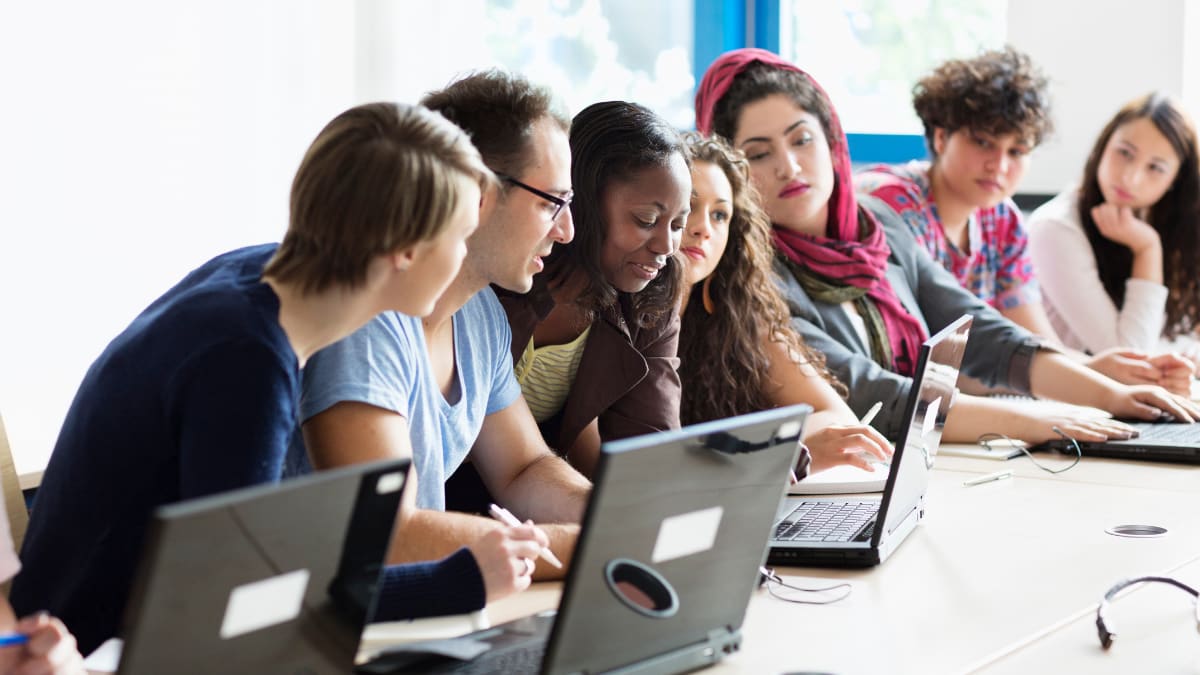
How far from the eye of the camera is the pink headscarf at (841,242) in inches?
102

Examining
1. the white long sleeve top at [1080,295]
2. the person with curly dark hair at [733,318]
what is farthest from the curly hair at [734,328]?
the white long sleeve top at [1080,295]

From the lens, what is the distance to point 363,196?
112 centimetres

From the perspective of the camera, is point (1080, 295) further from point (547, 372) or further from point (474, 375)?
point (474, 375)

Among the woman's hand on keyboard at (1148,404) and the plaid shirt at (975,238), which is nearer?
the woman's hand on keyboard at (1148,404)

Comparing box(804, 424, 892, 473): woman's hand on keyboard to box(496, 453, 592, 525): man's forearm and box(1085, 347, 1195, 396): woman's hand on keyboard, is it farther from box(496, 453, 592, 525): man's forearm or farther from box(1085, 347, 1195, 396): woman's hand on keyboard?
box(1085, 347, 1195, 396): woman's hand on keyboard

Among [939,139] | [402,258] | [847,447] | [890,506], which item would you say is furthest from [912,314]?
[402,258]

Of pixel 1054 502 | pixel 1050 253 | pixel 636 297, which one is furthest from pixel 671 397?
pixel 1050 253

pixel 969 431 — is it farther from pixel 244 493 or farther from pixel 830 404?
pixel 244 493

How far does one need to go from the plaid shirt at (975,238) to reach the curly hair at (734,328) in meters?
1.03

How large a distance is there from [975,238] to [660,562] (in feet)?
8.32

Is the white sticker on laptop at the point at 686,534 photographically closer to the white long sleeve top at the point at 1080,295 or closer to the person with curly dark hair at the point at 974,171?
the person with curly dark hair at the point at 974,171

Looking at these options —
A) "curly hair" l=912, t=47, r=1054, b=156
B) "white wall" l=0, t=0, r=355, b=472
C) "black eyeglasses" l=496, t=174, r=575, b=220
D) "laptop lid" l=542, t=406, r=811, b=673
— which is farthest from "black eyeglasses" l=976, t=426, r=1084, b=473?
"white wall" l=0, t=0, r=355, b=472

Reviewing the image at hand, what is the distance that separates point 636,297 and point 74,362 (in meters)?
1.58

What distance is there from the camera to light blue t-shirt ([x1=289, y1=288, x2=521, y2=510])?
1.36 meters
